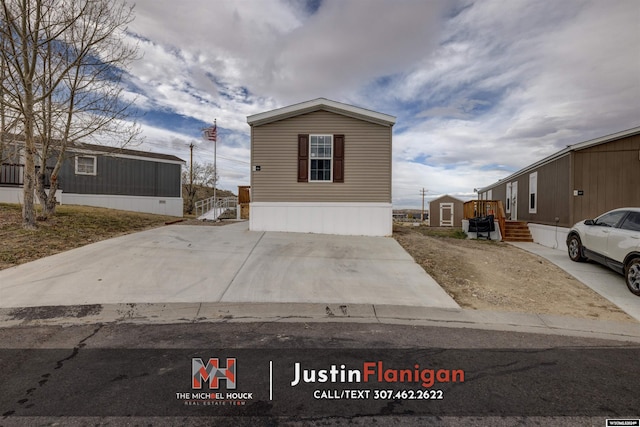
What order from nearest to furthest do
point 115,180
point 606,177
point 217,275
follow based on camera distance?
1. point 217,275
2. point 606,177
3. point 115,180

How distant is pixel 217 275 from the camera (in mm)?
6285

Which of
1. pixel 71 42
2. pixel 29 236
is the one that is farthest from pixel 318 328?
pixel 71 42

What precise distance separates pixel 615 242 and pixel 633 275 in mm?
946

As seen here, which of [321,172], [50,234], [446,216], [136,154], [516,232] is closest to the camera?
[50,234]

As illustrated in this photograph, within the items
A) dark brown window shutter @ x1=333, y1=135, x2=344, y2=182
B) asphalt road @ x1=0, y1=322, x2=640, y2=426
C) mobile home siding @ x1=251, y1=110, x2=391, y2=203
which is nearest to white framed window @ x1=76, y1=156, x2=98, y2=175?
mobile home siding @ x1=251, y1=110, x2=391, y2=203

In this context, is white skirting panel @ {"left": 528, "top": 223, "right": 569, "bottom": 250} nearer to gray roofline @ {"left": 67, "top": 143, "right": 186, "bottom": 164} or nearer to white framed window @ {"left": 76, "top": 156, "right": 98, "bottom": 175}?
gray roofline @ {"left": 67, "top": 143, "right": 186, "bottom": 164}

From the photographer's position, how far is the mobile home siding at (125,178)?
19.6 meters

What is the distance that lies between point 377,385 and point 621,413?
1920mm

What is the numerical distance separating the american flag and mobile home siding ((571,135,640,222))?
14903 millimetres

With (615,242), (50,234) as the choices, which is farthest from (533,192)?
(50,234)

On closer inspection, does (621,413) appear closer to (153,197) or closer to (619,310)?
(619,310)

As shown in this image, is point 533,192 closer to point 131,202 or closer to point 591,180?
point 591,180

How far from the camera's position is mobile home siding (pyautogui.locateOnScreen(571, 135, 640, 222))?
1063 cm

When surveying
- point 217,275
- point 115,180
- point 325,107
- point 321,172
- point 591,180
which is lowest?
point 217,275
